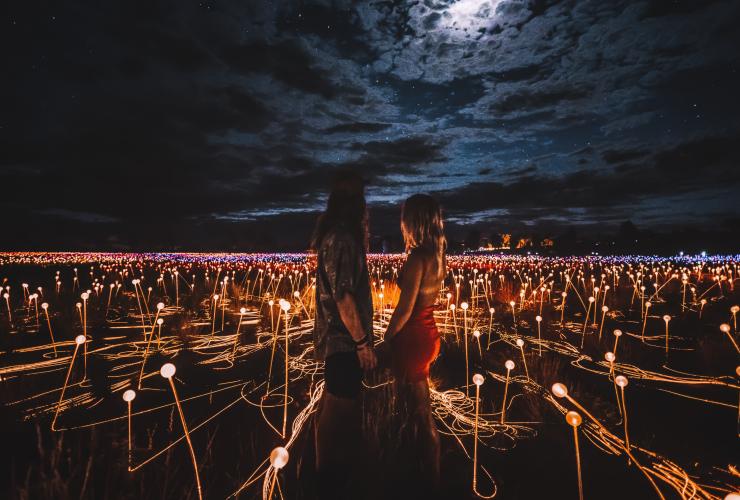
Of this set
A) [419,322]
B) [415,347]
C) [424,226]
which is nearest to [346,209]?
[424,226]

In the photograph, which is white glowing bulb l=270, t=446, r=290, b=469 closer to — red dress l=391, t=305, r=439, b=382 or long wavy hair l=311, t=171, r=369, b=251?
red dress l=391, t=305, r=439, b=382

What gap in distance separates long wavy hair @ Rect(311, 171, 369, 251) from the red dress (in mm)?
803

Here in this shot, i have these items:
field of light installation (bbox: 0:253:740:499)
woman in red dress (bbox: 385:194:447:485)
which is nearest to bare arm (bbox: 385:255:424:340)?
woman in red dress (bbox: 385:194:447:485)

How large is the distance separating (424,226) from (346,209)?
74 cm

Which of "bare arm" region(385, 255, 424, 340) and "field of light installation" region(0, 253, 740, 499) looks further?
"field of light installation" region(0, 253, 740, 499)

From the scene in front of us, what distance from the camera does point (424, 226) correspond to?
10.2 ft

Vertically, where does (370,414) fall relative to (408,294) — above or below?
below

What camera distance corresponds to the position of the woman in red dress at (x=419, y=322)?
9.57 feet

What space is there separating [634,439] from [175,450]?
16.8ft

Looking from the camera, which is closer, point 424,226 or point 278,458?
point 278,458

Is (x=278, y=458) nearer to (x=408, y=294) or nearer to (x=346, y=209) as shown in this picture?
(x=408, y=294)

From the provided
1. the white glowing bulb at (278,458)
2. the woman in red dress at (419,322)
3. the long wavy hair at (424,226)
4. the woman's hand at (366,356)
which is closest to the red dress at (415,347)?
the woman in red dress at (419,322)

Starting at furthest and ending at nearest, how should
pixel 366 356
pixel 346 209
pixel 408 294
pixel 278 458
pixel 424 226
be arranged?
pixel 424 226 → pixel 408 294 → pixel 346 209 → pixel 366 356 → pixel 278 458

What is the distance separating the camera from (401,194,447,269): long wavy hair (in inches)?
122
